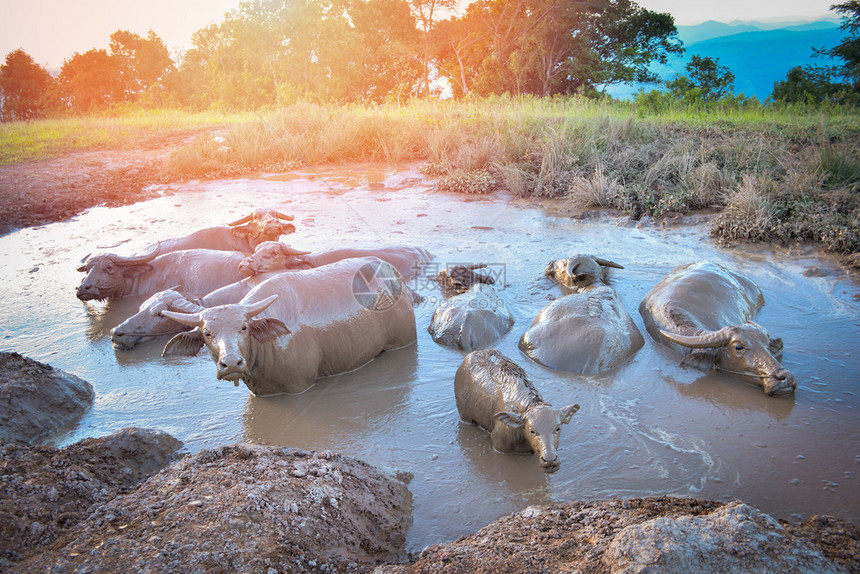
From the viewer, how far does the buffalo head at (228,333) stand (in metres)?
4.74

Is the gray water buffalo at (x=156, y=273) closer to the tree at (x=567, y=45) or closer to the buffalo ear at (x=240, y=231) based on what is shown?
the buffalo ear at (x=240, y=231)

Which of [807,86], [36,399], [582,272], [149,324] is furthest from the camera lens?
[807,86]

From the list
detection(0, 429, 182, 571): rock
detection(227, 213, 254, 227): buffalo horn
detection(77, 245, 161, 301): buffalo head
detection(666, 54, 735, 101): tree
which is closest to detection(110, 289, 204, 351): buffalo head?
detection(77, 245, 161, 301): buffalo head

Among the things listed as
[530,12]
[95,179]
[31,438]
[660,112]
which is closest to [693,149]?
[660,112]

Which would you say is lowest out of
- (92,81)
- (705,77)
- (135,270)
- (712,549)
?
(712,549)

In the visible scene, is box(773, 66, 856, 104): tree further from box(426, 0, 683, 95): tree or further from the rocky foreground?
the rocky foreground

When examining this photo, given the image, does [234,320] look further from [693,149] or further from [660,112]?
[660,112]

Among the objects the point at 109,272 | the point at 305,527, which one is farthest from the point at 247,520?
the point at 109,272

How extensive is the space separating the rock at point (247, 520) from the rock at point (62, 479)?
19 centimetres

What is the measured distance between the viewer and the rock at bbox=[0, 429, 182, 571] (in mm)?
3346

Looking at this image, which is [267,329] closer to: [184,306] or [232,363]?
[232,363]

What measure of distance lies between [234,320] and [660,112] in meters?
16.7

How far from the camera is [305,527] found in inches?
135

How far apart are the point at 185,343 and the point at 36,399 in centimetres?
170
